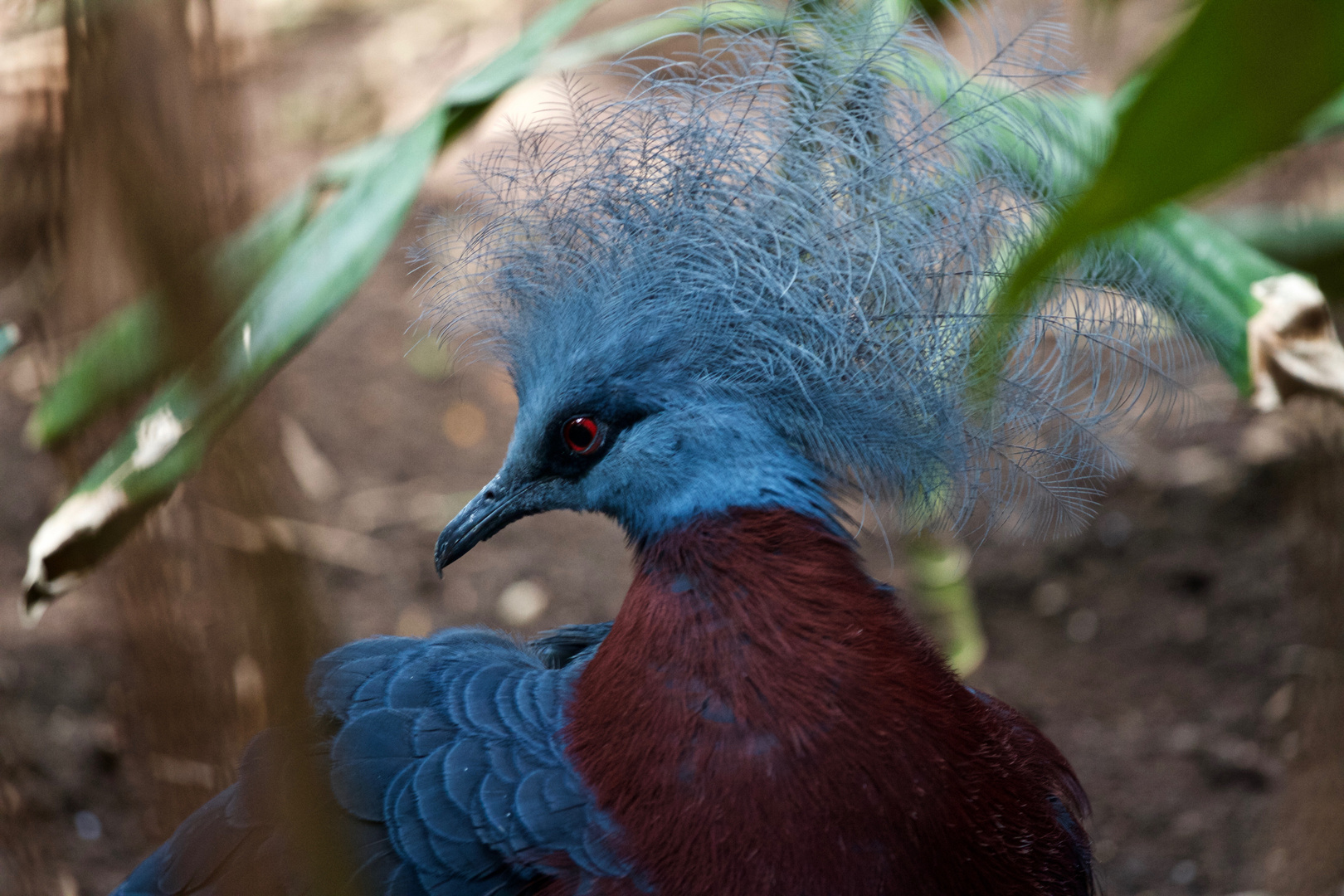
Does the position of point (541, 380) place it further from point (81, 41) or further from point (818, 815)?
point (81, 41)

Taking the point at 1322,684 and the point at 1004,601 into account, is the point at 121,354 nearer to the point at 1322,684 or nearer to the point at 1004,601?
the point at 1322,684

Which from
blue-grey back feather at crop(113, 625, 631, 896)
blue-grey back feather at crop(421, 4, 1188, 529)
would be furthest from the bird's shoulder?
blue-grey back feather at crop(421, 4, 1188, 529)

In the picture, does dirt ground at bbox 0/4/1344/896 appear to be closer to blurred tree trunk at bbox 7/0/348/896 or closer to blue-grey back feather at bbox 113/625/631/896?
blue-grey back feather at bbox 113/625/631/896

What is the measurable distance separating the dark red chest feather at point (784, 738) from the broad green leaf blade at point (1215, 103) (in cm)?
86

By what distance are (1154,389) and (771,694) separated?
68cm

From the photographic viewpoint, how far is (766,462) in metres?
1.20

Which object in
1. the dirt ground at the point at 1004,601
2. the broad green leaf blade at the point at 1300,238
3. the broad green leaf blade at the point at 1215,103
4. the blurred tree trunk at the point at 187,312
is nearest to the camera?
the broad green leaf blade at the point at 1215,103

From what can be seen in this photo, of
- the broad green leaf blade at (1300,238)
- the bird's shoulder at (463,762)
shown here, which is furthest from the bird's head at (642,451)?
the broad green leaf blade at (1300,238)

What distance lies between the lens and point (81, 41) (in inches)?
18.1

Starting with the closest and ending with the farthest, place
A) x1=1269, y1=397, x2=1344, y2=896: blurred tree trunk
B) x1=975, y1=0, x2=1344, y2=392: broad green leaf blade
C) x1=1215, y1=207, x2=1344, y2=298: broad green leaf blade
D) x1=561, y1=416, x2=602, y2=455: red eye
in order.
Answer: x1=975, y1=0, x2=1344, y2=392: broad green leaf blade → x1=1269, y1=397, x2=1344, y2=896: blurred tree trunk → x1=561, y1=416, x2=602, y2=455: red eye → x1=1215, y1=207, x2=1344, y2=298: broad green leaf blade

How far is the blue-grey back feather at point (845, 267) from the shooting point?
1.20 meters

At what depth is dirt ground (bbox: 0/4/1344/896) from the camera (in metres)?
2.22

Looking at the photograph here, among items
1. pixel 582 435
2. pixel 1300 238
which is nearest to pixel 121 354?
pixel 582 435

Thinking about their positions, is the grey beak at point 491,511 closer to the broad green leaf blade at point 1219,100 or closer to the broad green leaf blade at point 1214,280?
the broad green leaf blade at point 1214,280
